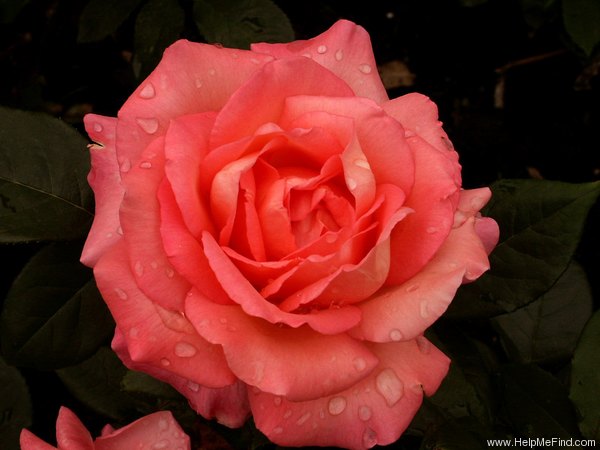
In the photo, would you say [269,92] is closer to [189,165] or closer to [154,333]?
[189,165]

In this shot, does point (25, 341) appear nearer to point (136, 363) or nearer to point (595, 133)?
point (136, 363)

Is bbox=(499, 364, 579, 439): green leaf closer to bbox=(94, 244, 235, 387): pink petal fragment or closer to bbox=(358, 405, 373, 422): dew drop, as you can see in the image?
bbox=(358, 405, 373, 422): dew drop

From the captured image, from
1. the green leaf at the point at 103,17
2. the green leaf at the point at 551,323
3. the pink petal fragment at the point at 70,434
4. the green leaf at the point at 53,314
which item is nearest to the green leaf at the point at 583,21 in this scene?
the green leaf at the point at 551,323

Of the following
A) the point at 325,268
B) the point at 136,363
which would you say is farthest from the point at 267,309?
the point at 136,363

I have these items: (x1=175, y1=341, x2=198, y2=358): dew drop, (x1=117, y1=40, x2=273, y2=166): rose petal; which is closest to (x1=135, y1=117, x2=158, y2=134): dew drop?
(x1=117, y1=40, x2=273, y2=166): rose petal

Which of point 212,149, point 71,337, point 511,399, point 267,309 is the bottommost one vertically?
point 511,399

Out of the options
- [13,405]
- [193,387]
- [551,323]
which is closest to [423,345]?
[193,387]

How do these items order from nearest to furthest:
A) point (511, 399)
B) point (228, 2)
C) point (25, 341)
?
point (25, 341)
point (511, 399)
point (228, 2)
